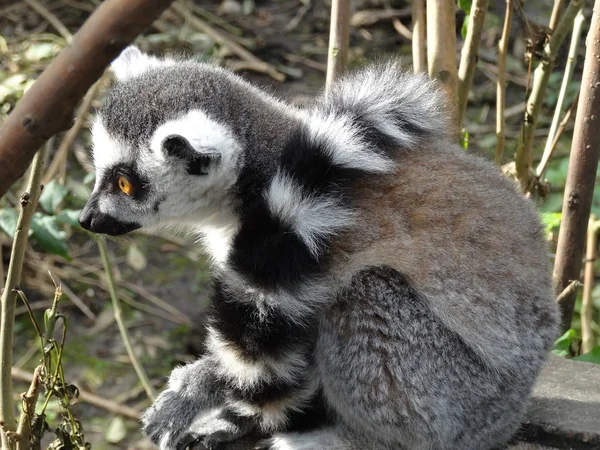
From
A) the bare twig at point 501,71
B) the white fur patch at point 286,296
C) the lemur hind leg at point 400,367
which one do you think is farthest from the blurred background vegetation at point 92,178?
the lemur hind leg at point 400,367

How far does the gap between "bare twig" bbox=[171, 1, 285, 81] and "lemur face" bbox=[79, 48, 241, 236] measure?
4775 mm

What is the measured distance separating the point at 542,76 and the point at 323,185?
79.0 inches

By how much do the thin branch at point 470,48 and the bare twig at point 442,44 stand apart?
0.36 feet

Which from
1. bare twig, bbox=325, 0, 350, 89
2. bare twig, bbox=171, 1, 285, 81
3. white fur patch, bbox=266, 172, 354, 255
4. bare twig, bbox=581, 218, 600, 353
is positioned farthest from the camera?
bare twig, bbox=171, 1, 285, 81

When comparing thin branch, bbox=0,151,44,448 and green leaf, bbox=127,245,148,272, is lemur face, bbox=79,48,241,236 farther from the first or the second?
green leaf, bbox=127,245,148,272

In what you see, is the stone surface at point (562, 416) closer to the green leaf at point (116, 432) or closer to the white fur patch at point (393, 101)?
the white fur patch at point (393, 101)

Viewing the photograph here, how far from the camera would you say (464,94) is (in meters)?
4.46

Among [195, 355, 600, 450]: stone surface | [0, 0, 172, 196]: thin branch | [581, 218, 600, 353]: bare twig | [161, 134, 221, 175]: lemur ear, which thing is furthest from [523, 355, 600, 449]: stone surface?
[0, 0, 172, 196]: thin branch

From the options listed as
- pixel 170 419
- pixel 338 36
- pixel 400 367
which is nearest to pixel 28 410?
pixel 170 419

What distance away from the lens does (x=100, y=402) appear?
5742mm

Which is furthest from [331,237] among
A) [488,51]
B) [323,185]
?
[488,51]

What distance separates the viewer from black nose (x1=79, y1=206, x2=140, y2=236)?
3238mm

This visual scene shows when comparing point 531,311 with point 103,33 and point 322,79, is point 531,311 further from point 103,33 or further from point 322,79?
point 322,79

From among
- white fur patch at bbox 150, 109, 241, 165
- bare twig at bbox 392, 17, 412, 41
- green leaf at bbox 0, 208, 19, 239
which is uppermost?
bare twig at bbox 392, 17, 412, 41
